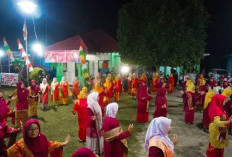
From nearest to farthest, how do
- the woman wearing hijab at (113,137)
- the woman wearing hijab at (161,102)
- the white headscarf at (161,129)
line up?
the white headscarf at (161,129), the woman wearing hijab at (113,137), the woman wearing hijab at (161,102)

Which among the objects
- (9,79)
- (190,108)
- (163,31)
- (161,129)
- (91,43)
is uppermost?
(163,31)

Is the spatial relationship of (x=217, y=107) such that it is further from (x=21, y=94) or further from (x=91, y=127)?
(x=21, y=94)

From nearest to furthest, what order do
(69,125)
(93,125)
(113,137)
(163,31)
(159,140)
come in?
(159,140) < (113,137) < (93,125) < (69,125) < (163,31)

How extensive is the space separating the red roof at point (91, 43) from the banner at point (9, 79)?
371 centimetres

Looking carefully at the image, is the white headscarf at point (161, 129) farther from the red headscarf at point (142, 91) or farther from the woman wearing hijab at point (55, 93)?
the woman wearing hijab at point (55, 93)

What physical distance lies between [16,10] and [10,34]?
10.7 ft

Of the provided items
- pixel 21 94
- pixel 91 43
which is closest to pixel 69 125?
pixel 21 94

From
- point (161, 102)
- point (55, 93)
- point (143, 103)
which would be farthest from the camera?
point (55, 93)

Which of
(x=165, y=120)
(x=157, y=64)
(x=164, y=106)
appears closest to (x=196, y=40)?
(x=157, y=64)

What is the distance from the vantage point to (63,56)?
604 inches

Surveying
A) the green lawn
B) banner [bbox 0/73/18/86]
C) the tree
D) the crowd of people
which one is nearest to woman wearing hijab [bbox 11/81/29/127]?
the crowd of people

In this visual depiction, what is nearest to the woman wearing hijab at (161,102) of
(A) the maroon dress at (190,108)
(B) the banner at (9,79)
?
(A) the maroon dress at (190,108)

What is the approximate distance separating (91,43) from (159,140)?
14491mm

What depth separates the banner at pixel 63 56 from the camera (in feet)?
49.0
